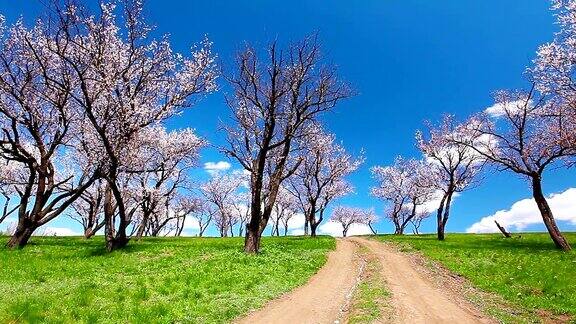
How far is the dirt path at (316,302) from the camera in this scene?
14914 millimetres

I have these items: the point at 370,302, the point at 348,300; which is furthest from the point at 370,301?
the point at 348,300

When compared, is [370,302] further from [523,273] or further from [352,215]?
[352,215]

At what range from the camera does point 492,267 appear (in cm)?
2741

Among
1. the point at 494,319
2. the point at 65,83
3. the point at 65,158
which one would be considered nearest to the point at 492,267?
the point at 494,319

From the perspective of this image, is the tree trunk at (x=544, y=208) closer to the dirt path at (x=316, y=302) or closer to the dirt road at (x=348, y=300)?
the dirt road at (x=348, y=300)

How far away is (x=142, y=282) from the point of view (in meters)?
19.8

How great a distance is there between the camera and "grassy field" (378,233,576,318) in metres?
18.9

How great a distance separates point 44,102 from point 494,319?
3435 cm

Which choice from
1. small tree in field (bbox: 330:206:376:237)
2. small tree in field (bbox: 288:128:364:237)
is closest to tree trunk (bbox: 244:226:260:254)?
small tree in field (bbox: 288:128:364:237)

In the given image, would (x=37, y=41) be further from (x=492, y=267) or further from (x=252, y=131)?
(x=492, y=267)

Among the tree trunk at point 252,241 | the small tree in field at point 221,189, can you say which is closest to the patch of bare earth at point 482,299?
the tree trunk at point 252,241

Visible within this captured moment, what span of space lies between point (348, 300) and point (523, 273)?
13010 mm

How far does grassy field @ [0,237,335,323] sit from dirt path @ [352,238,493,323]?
5004 millimetres

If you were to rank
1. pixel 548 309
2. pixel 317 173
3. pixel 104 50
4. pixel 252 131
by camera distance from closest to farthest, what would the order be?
1. pixel 548 309
2. pixel 104 50
3. pixel 252 131
4. pixel 317 173
